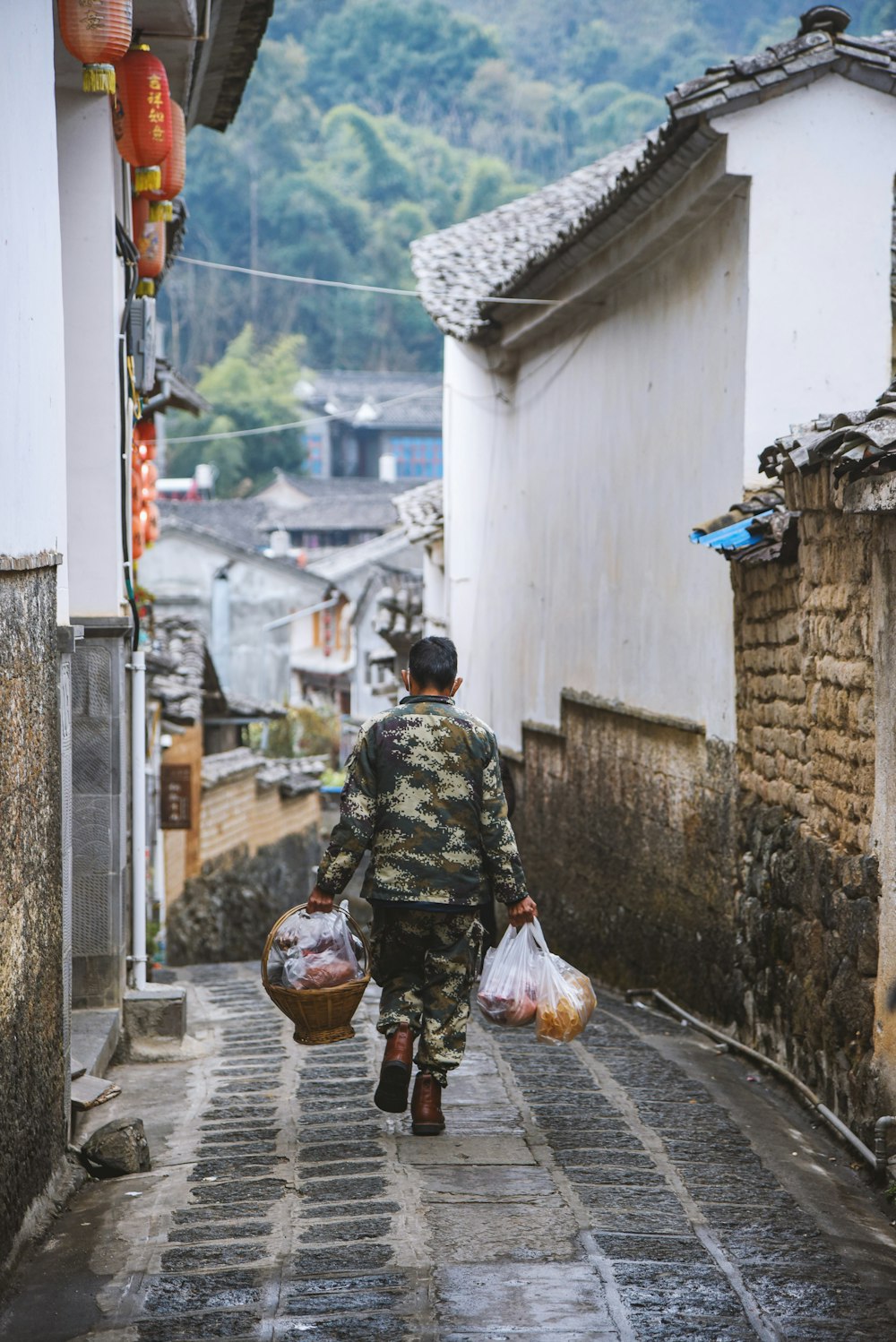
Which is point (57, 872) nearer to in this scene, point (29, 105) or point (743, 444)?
point (29, 105)

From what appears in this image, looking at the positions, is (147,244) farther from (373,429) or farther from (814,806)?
(373,429)

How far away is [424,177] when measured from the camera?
239 feet

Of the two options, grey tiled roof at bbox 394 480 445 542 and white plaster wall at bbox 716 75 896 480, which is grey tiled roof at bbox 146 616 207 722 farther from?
white plaster wall at bbox 716 75 896 480

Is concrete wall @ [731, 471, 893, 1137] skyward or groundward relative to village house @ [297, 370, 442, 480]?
groundward

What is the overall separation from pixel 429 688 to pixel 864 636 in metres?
1.68

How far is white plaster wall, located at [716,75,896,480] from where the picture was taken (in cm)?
850

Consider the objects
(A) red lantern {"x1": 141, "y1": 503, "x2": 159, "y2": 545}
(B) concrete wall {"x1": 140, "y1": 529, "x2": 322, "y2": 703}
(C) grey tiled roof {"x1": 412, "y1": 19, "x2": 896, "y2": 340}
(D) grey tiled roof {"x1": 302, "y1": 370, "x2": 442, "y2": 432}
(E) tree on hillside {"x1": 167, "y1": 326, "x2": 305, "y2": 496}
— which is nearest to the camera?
(C) grey tiled roof {"x1": 412, "y1": 19, "x2": 896, "y2": 340}

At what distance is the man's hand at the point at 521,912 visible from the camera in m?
5.76

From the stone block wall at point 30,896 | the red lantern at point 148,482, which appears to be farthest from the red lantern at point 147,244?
the stone block wall at point 30,896

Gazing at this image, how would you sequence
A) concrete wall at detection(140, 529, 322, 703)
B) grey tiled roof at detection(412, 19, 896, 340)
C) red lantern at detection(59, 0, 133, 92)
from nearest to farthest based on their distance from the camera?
red lantern at detection(59, 0, 133, 92)
grey tiled roof at detection(412, 19, 896, 340)
concrete wall at detection(140, 529, 322, 703)

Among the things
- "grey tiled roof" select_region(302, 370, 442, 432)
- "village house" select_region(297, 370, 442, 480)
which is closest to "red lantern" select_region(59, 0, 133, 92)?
"grey tiled roof" select_region(302, 370, 442, 432)

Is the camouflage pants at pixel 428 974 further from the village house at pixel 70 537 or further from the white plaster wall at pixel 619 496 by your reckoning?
the white plaster wall at pixel 619 496

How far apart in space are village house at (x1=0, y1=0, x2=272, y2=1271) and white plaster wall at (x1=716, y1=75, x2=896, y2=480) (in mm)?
3237


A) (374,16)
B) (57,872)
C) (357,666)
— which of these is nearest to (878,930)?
(57,872)
